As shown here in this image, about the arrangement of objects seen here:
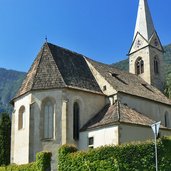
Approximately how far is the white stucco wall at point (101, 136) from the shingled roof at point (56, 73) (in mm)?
5583

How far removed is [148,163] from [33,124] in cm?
1466

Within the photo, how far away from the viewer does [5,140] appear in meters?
46.8

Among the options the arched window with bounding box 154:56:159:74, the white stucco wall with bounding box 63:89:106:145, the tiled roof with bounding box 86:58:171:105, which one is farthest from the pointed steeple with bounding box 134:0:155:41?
the white stucco wall with bounding box 63:89:106:145

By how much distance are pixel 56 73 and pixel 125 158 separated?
49.1 ft

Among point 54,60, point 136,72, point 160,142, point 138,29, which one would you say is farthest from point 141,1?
point 160,142

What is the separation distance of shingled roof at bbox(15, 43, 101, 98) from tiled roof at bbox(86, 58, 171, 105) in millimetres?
2009

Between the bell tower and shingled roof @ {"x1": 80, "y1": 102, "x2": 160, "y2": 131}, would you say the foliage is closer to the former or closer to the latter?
shingled roof @ {"x1": 80, "y1": 102, "x2": 160, "y2": 131}

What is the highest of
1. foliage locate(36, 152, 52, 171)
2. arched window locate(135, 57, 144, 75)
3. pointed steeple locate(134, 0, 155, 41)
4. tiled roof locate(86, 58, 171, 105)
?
pointed steeple locate(134, 0, 155, 41)

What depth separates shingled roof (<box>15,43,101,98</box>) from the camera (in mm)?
37156

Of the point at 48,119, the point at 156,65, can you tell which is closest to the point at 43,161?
the point at 48,119

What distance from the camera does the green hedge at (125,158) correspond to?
25.3m

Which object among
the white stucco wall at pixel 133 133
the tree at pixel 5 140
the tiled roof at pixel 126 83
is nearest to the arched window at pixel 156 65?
the tiled roof at pixel 126 83

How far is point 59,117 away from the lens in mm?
36125

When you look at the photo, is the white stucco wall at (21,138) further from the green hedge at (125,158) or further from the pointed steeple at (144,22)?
the pointed steeple at (144,22)
